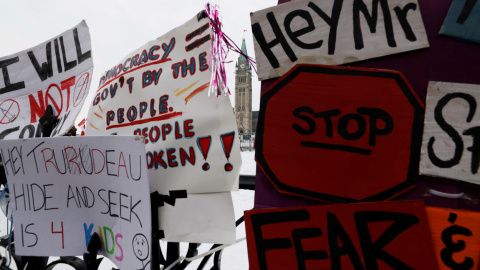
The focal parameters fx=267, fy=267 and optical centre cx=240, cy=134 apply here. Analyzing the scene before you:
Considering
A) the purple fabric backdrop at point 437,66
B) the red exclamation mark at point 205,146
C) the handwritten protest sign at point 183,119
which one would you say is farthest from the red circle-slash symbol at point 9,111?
the purple fabric backdrop at point 437,66

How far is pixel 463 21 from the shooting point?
0.50 m

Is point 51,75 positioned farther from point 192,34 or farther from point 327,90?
point 327,90

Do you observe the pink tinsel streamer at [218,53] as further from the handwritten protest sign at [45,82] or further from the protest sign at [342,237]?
the handwritten protest sign at [45,82]

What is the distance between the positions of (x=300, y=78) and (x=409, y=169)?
0.30 meters

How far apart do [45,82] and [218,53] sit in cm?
96

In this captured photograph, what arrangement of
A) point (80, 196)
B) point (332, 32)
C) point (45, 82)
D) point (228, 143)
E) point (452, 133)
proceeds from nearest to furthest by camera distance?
1. point (452, 133)
2. point (332, 32)
3. point (228, 143)
4. point (80, 196)
5. point (45, 82)

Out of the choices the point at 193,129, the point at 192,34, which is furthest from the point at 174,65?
the point at 193,129

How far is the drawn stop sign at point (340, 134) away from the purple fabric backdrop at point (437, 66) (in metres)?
0.02

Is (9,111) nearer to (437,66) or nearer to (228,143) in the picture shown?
(228,143)

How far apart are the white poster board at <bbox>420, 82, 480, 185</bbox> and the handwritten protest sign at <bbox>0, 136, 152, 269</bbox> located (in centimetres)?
69

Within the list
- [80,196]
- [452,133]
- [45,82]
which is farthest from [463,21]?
[45,82]

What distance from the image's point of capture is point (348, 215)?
58cm

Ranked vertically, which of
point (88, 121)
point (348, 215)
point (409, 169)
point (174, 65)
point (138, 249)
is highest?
point (174, 65)

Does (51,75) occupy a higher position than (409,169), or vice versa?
(51,75)
